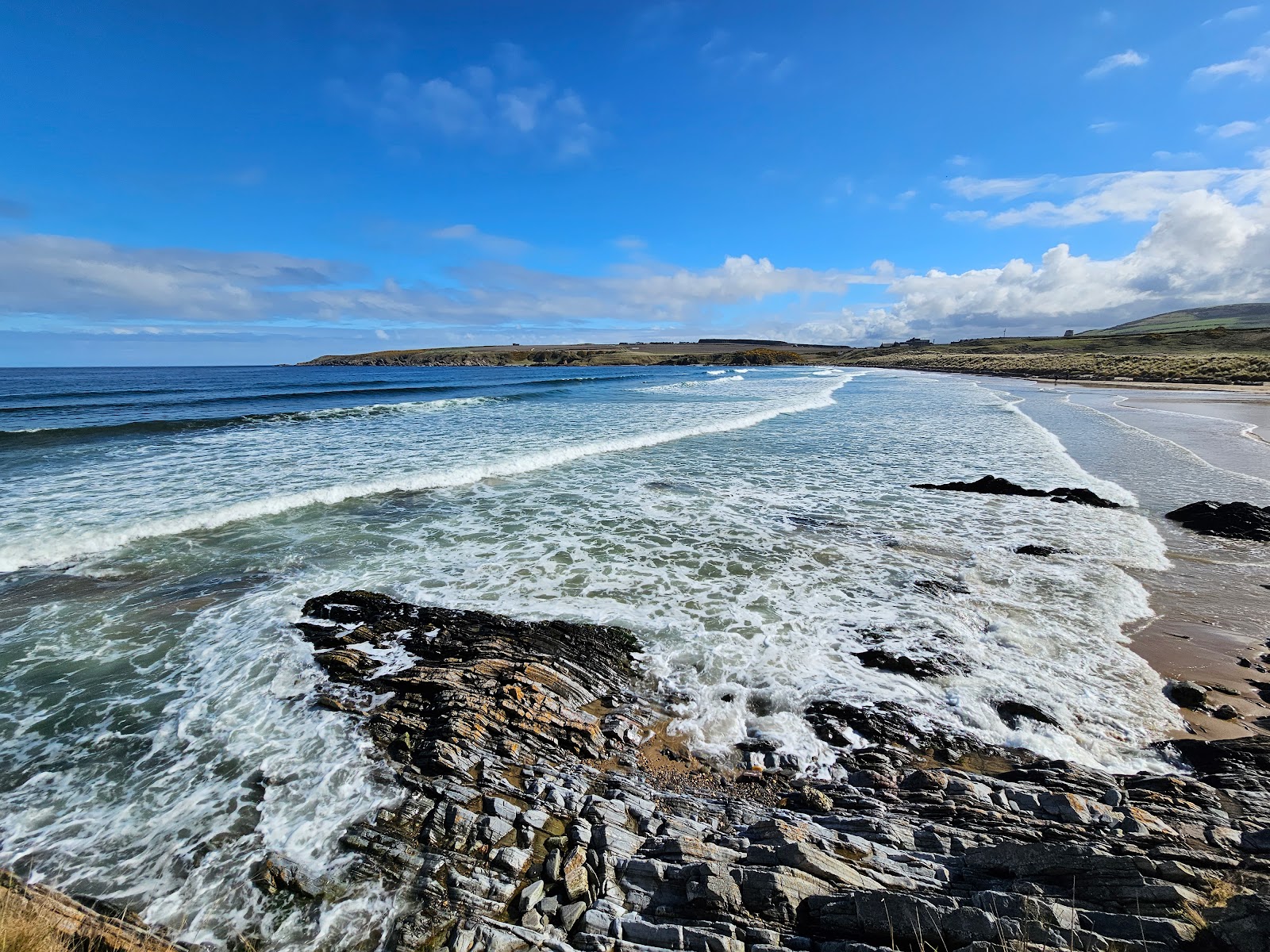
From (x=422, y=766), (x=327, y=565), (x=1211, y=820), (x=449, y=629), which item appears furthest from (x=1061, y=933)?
(x=327, y=565)

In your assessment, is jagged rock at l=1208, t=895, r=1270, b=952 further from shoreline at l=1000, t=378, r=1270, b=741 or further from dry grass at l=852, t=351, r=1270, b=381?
dry grass at l=852, t=351, r=1270, b=381

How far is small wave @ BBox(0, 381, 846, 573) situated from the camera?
1009 cm

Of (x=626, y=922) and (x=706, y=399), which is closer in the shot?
(x=626, y=922)

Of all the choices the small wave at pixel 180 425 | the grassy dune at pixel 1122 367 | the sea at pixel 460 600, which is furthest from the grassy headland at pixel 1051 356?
the small wave at pixel 180 425

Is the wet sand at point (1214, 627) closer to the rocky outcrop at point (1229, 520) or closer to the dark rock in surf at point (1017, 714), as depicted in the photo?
the rocky outcrop at point (1229, 520)

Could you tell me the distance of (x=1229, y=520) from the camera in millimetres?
11000

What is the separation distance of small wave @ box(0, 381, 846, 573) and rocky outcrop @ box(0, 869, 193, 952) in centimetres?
919

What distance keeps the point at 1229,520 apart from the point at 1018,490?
12.8 ft

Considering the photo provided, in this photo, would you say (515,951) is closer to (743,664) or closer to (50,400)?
(743,664)

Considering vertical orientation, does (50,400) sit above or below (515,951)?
above

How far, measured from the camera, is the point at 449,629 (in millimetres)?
7227

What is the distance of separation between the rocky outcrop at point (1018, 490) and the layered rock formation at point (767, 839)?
10046 mm

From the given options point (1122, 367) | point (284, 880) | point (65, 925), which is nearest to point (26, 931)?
point (65, 925)

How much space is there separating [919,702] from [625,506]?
8470mm
